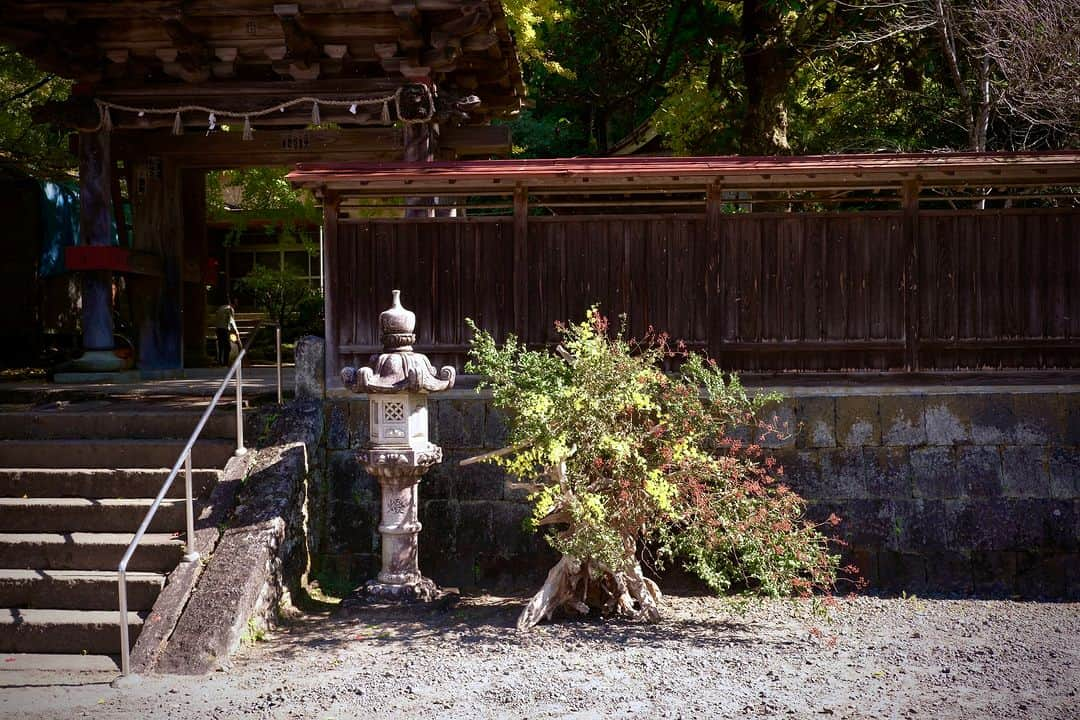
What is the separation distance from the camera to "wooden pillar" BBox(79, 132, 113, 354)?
1151 cm

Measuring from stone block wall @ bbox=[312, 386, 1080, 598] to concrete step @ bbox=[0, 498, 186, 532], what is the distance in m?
1.32

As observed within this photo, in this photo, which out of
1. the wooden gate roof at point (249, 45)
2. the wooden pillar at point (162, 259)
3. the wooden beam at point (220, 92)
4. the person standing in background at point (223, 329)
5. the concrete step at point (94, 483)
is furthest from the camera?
the person standing in background at point (223, 329)

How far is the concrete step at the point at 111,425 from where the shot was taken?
8.92 meters

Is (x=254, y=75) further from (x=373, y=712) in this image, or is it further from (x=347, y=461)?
(x=373, y=712)

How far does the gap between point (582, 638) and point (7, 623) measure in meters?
4.12

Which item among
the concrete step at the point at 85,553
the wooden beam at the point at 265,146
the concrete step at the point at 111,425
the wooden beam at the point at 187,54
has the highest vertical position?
the wooden beam at the point at 187,54

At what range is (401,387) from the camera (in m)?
7.80

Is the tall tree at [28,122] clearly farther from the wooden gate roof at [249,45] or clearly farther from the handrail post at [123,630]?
the handrail post at [123,630]

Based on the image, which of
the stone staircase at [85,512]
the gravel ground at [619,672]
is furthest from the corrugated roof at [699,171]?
the gravel ground at [619,672]

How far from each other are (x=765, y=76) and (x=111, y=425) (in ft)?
34.1

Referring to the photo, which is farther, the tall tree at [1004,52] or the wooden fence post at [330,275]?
the tall tree at [1004,52]

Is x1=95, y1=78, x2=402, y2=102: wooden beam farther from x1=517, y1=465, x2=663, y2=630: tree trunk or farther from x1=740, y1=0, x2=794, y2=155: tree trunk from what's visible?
x1=740, y1=0, x2=794, y2=155: tree trunk

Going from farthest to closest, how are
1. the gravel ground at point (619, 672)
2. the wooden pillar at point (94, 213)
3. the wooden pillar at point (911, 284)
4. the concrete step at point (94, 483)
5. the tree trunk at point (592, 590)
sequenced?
the wooden pillar at point (94, 213)
the wooden pillar at point (911, 284)
the concrete step at point (94, 483)
the tree trunk at point (592, 590)
the gravel ground at point (619, 672)

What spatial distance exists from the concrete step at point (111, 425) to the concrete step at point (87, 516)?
40.9 inches
